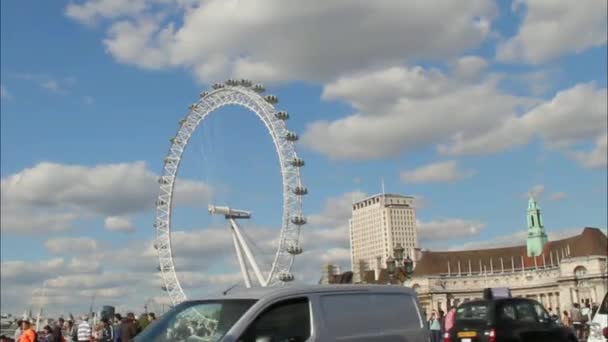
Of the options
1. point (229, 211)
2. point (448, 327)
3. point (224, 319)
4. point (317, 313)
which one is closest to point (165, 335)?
point (224, 319)

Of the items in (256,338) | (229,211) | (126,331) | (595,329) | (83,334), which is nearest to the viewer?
(256,338)

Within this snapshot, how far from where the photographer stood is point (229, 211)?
62.7m

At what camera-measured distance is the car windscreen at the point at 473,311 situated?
16734mm

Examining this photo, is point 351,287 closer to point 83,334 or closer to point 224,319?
point 224,319

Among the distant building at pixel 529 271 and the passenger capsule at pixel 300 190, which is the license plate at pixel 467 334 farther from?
the distant building at pixel 529 271

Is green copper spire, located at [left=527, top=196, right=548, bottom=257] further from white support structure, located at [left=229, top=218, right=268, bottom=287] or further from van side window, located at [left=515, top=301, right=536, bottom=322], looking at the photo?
van side window, located at [left=515, top=301, right=536, bottom=322]

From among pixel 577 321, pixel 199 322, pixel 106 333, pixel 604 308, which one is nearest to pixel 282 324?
pixel 199 322

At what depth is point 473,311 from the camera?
17219 millimetres

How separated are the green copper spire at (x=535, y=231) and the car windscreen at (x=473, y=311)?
479 ft

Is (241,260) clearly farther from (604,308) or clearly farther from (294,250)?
(604,308)

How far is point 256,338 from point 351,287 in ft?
6.55

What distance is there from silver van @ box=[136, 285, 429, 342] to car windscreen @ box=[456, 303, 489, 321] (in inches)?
278

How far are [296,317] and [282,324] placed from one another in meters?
0.27

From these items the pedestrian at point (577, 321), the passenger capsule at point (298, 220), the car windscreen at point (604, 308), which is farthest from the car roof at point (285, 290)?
the passenger capsule at point (298, 220)
